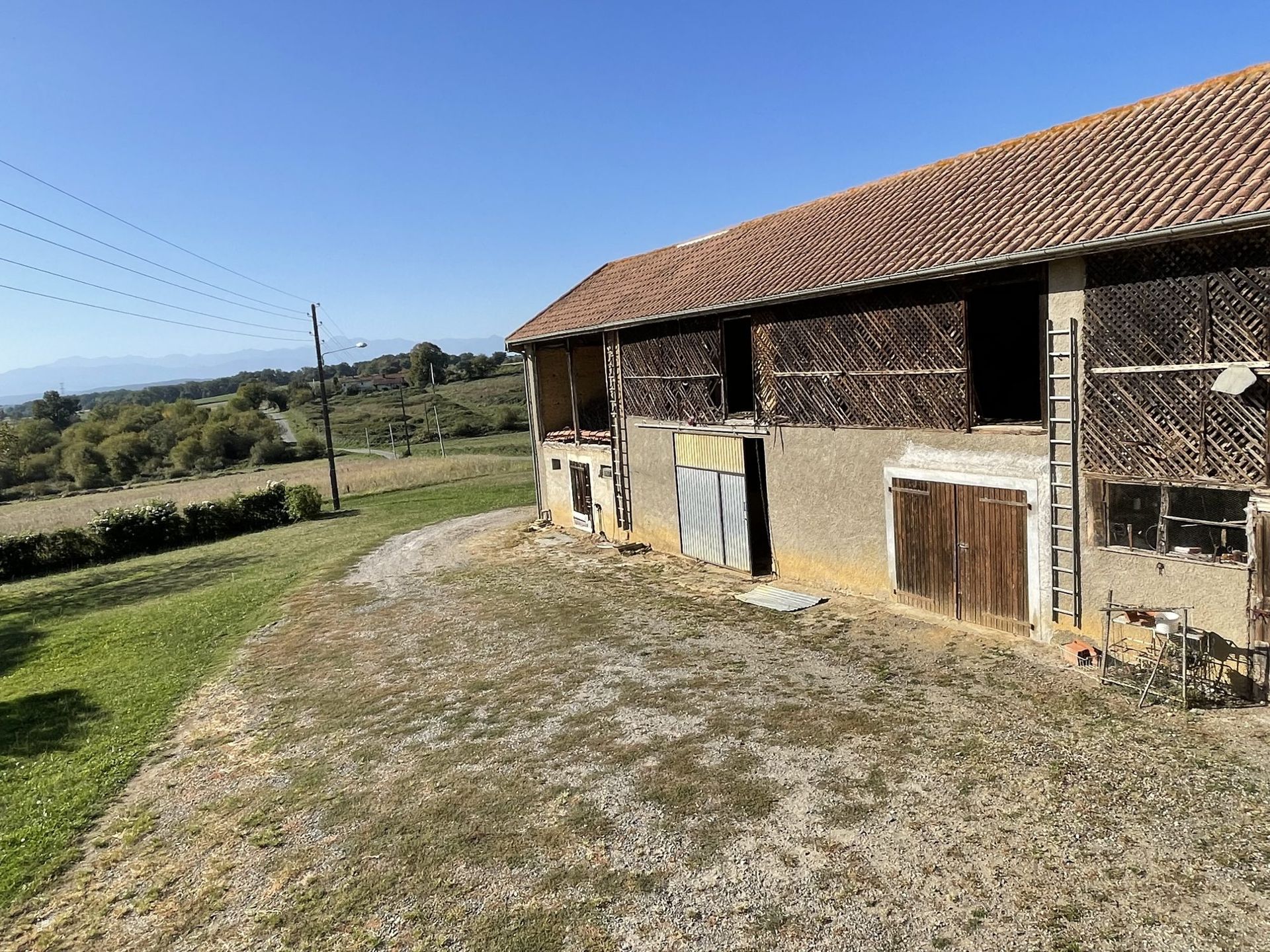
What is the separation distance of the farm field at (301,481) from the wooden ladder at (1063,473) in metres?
37.2

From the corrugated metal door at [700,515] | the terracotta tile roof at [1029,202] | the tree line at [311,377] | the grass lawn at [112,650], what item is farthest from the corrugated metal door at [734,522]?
the tree line at [311,377]

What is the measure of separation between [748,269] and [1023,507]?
822 cm

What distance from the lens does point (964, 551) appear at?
1209cm

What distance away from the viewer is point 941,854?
6430 millimetres

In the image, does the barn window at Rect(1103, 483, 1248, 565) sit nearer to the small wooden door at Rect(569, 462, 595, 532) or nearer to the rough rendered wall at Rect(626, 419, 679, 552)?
the rough rendered wall at Rect(626, 419, 679, 552)

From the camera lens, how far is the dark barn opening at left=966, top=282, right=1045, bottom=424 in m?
12.2

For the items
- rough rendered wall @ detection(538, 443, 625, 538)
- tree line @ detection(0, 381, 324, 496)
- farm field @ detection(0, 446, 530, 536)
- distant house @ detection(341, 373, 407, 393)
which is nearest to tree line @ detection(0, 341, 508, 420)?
distant house @ detection(341, 373, 407, 393)

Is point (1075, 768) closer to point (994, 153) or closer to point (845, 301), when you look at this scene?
point (845, 301)

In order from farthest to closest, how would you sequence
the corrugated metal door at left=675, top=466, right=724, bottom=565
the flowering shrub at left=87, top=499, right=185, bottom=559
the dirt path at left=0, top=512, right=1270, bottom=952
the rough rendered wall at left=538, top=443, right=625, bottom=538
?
the flowering shrub at left=87, top=499, right=185, bottom=559, the rough rendered wall at left=538, top=443, right=625, bottom=538, the corrugated metal door at left=675, top=466, right=724, bottom=565, the dirt path at left=0, top=512, right=1270, bottom=952

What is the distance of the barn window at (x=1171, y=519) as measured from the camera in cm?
986

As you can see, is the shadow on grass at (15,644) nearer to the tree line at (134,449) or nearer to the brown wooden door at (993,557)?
the brown wooden door at (993,557)

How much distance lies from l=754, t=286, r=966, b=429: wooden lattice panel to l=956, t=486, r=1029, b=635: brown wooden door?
4.27 ft

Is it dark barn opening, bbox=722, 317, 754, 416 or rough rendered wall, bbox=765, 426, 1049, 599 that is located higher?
dark barn opening, bbox=722, 317, 754, 416

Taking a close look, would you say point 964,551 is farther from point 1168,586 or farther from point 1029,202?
point 1029,202
